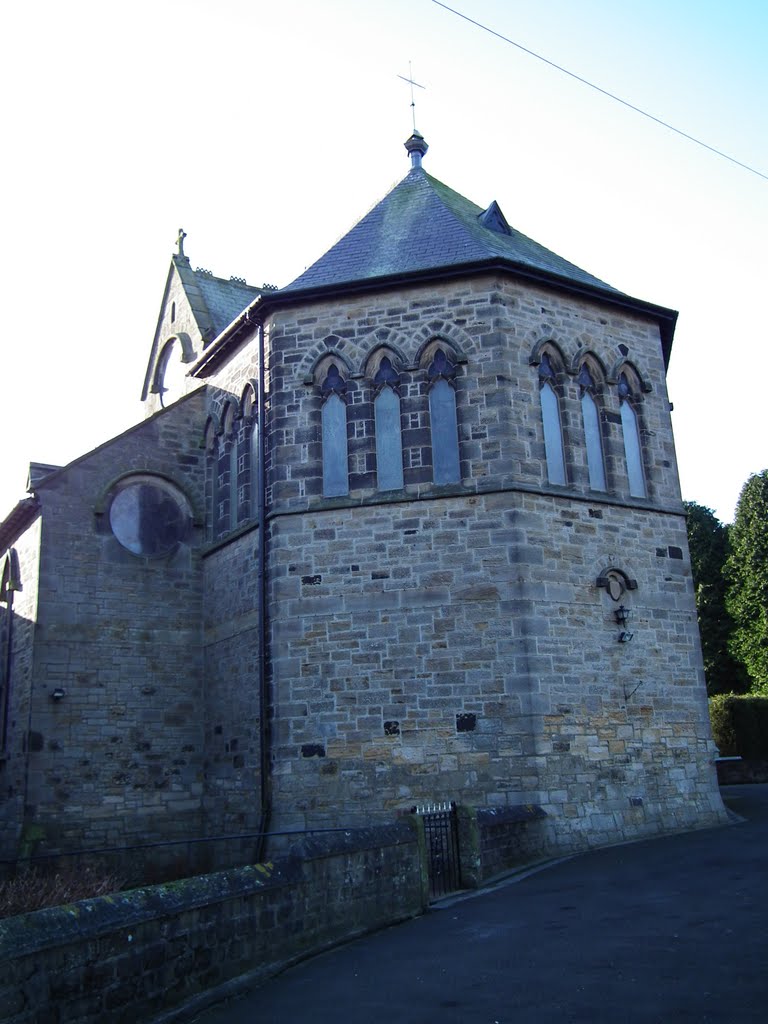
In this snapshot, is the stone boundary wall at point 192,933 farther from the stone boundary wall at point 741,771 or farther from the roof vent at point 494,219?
the stone boundary wall at point 741,771

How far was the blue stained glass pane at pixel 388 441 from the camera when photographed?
49.0 feet

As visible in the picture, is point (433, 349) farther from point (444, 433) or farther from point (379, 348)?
point (444, 433)

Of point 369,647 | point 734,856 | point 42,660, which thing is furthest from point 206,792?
point 734,856

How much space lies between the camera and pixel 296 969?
25.2 ft

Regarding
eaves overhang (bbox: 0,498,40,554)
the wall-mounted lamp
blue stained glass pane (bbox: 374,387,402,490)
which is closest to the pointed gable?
eaves overhang (bbox: 0,498,40,554)

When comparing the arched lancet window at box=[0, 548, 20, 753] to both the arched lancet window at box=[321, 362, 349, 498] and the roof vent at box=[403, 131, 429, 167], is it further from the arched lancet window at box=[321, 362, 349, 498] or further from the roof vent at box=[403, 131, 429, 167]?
the roof vent at box=[403, 131, 429, 167]

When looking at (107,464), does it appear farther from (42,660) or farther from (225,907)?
(225,907)

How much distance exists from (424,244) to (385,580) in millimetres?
5794

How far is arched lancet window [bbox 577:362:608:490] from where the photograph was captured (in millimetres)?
15586

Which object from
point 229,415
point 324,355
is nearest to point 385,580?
point 324,355

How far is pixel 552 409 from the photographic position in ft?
50.6

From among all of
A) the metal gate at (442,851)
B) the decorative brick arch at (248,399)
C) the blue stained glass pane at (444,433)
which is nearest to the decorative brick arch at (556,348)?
the blue stained glass pane at (444,433)

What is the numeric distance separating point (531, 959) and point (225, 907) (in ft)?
7.50

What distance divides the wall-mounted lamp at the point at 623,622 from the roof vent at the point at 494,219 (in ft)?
24.1
